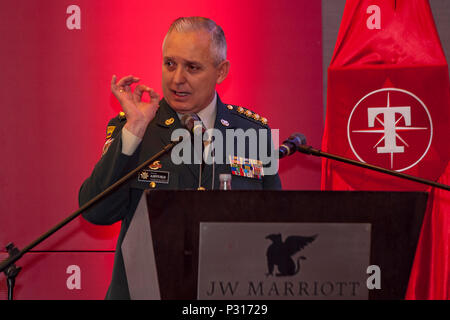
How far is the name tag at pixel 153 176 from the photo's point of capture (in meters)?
1.97

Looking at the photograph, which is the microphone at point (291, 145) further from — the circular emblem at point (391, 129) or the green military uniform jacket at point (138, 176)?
the circular emblem at point (391, 129)

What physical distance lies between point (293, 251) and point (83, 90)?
1997mm

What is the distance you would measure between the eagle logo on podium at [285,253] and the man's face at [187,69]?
105 cm

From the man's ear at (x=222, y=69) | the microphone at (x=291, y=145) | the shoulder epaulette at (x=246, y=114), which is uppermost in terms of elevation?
the man's ear at (x=222, y=69)

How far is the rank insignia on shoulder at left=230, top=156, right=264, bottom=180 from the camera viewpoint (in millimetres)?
2109

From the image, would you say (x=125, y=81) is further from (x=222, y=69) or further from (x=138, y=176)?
(x=222, y=69)

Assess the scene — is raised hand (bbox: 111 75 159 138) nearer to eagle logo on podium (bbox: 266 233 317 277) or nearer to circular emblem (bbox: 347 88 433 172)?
eagle logo on podium (bbox: 266 233 317 277)

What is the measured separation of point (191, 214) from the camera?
1141 mm

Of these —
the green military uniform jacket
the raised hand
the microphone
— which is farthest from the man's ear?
the microphone

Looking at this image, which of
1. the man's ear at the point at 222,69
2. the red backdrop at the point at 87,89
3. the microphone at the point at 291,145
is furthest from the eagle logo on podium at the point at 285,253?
the red backdrop at the point at 87,89

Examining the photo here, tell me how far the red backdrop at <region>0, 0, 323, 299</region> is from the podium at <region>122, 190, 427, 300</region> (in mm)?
1697

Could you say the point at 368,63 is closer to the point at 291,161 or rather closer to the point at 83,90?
the point at 291,161

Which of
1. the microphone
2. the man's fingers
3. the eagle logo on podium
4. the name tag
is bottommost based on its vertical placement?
the eagle logo on podium
